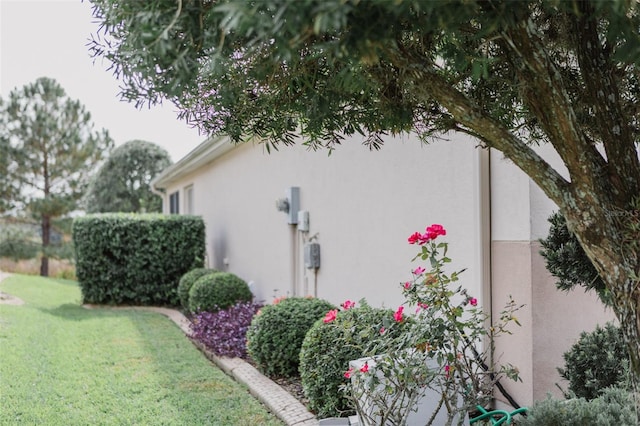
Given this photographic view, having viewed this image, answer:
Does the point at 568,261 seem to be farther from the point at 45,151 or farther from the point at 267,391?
the point at 45,151

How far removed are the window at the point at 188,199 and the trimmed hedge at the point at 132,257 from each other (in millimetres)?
4405

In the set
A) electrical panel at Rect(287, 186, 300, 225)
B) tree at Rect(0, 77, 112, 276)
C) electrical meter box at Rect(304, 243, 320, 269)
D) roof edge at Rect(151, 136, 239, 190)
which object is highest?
tree at Rect(0, 77, 112, 276)

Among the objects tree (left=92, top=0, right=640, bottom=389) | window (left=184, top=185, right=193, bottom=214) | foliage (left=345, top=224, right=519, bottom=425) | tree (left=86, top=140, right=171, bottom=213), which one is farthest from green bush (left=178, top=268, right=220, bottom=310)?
tree (left=86, top=140, right=171, bottom=213)

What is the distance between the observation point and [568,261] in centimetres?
313

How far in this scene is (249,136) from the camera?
2.81 metres

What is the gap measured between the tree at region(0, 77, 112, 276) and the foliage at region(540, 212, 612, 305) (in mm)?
21667

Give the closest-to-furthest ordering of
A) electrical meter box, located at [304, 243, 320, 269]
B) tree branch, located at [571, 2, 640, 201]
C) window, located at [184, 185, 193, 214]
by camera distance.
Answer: tree branch, located at [571, 2, 640, 201]
electrical meter box, located at [304, 243, 320, 269]
window, located at [184, 185, 193, 214]

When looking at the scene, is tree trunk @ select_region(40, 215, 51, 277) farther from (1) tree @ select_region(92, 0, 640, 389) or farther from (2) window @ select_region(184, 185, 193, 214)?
(1) tree @ select_region(92, 0, 640, 389)

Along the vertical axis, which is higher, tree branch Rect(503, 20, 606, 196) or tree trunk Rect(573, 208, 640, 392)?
tree branch Rect(503, 20, 606, 196)

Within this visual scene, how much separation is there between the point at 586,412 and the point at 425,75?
5.90 ft

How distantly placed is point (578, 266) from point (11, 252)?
22754 millimetres

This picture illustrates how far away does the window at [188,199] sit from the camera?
16.4 meters

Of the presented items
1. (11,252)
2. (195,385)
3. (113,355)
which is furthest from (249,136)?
(11,252)

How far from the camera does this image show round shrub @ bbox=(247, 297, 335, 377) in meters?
5.45
